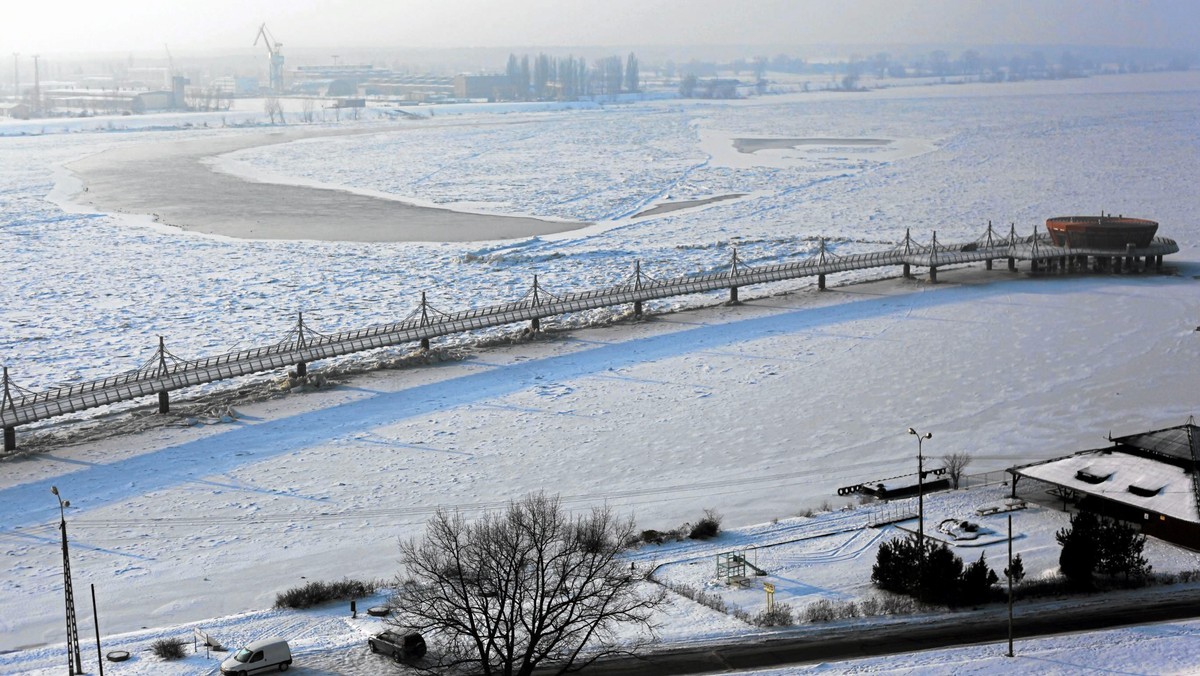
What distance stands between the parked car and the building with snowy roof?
1380cm

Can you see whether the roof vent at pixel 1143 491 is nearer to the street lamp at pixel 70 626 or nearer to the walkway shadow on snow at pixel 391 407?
the walkway shadow on snow at pixel 391 407

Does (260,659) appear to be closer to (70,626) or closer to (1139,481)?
(70,626)

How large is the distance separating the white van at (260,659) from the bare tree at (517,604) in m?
1.84

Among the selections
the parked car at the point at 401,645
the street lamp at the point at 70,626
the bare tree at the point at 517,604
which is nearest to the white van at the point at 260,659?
the parked car at the point at 401,645

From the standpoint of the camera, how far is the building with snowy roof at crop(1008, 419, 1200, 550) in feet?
77.8

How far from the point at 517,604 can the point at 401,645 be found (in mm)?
1880

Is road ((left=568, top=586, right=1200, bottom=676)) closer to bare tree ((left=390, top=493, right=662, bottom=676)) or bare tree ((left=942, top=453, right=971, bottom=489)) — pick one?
bare tree ((left=390, top=493, right=662, bottom=676))

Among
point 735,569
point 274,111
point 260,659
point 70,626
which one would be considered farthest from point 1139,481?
point 274,111

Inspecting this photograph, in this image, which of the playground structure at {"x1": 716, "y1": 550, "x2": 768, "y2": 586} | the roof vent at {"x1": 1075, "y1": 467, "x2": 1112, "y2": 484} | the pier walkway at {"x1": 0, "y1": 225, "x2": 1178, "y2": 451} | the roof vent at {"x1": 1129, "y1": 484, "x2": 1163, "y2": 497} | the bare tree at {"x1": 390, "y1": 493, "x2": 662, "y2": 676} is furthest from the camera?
the pier walkway at {"x1": 0, "y1": 225, "x2": 1178, "y2": 451}

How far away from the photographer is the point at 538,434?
3111 centimetres

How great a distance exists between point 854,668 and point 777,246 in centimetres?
4004

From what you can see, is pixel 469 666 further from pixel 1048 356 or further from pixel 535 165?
pixel 535 165

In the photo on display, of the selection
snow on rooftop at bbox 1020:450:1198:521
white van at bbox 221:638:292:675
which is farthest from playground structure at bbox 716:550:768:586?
white van at bbox 221:638:292:675

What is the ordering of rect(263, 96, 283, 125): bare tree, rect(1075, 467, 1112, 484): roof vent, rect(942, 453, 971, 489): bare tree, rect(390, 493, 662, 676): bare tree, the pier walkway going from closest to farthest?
rect(390, 493, 662, 676): bare tree, rect(1075, 467, 1112, 484): roof vent, rect(942, 453, 971, 489): bare tree, the pier walkway, rect(263, 96, 283, 125): bare tree
